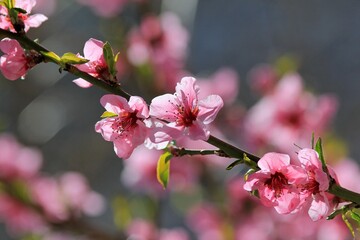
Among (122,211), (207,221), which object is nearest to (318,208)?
(122,211)

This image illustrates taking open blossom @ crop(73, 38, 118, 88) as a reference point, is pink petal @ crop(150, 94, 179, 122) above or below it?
below

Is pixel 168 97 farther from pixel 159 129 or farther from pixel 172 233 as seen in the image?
pixel 172 233

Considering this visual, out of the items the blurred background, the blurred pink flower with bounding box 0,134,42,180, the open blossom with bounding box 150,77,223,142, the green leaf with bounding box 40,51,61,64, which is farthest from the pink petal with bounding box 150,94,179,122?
the blurred background

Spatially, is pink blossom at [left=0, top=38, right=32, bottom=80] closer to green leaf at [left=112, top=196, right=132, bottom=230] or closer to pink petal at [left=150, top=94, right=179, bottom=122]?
pink petal at [left=150, top=94, right=179, bottom=122]

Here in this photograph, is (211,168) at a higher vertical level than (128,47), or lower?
lower

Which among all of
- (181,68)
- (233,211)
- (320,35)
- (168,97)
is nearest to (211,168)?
(233,211)

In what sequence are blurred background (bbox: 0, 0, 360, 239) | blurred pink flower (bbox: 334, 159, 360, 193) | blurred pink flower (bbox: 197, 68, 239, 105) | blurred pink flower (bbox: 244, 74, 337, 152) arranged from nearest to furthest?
blurred pink flower (bbox: 334, 159, 360, 193)
blurred pink flower (bbox: 244, 74, 337, 152)
blurred pink flower (bbox: 197, 68, 239, 105)
blurred background (bbox: 0, 0, 360, 239)
